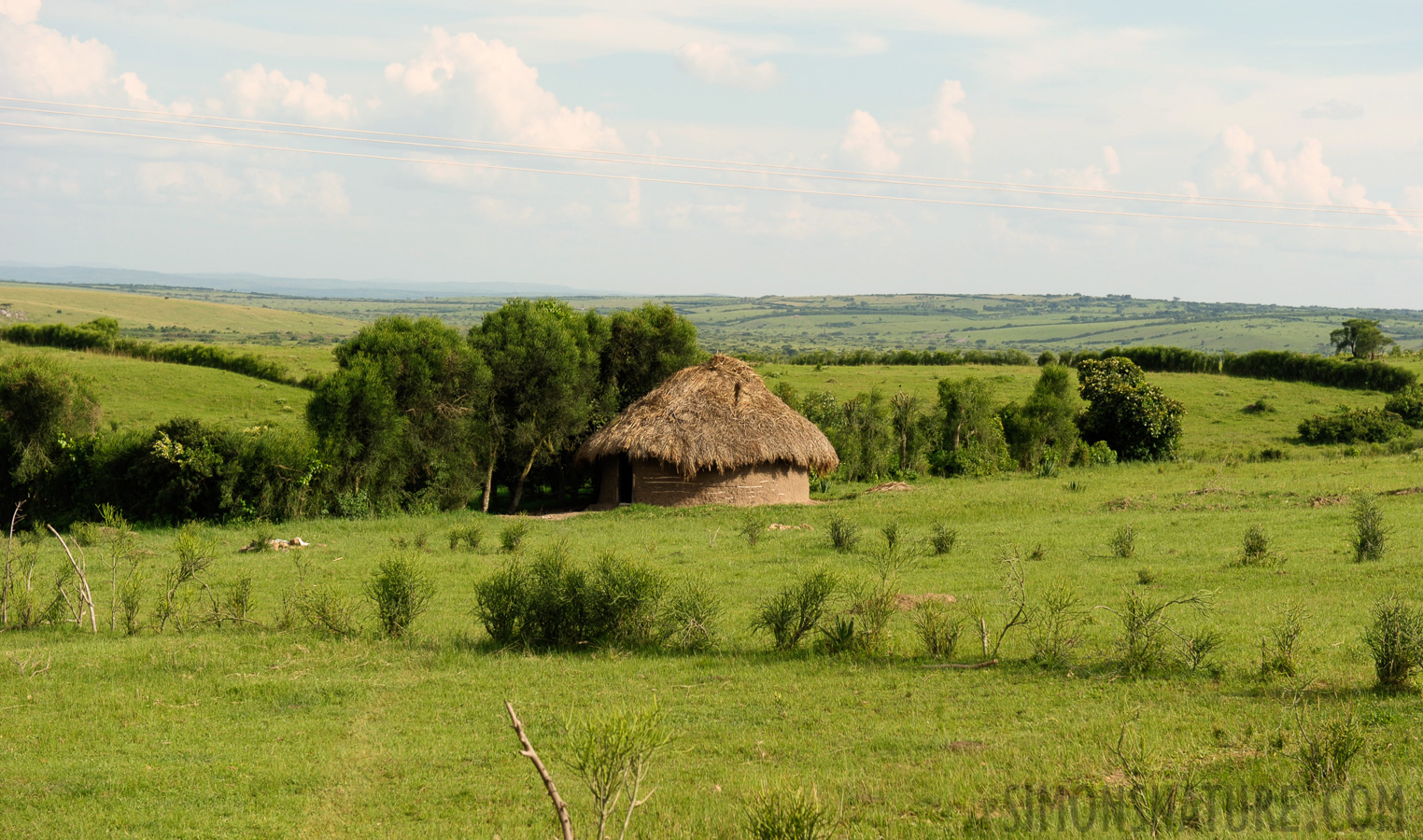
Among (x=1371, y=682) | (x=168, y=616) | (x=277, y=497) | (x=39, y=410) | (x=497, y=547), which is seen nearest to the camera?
(x=1371, y=682)

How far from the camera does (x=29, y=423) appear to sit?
80.6ft

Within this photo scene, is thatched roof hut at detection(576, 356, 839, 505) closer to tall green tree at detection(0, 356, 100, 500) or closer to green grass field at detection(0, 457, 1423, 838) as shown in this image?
green grass field at detection(0, 457, 1423, 838)

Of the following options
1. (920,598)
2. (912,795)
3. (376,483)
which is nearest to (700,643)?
(920,598)

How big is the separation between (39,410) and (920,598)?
23.5 meters

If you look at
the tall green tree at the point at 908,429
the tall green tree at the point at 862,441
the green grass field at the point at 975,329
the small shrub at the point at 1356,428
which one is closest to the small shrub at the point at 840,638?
the tall green tree at the point at 862,441

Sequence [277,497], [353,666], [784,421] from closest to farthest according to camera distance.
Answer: [353,666]
[277,497]
[784,421]

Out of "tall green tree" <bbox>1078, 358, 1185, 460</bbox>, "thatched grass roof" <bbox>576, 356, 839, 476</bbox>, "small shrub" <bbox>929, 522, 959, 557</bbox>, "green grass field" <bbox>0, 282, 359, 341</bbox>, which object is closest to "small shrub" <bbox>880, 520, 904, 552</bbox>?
"small shrub" <bbox>929, 522, 959, 557</bbox>

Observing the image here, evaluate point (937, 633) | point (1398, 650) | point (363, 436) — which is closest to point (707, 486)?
point (363, 436)

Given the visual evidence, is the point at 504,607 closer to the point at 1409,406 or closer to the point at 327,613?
the point at 327,613

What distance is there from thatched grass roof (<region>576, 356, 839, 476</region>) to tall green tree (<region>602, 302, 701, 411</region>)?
75.5 inches

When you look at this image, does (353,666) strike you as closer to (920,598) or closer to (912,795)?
(912,795)

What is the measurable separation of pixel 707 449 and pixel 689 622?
14227 millimetres

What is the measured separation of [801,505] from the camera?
24031 mm

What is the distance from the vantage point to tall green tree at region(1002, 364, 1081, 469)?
32594 millimetres
